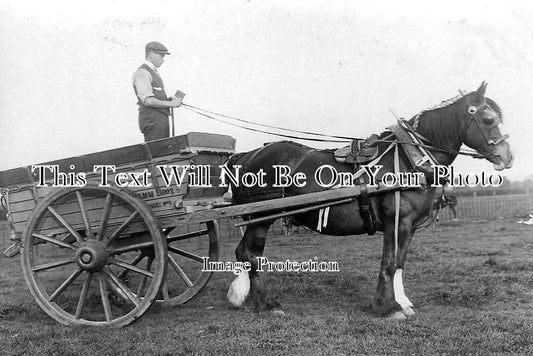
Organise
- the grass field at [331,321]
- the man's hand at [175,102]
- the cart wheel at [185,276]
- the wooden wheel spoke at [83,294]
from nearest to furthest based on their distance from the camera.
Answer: the grass field at [331,321] < the wooden wheel spoke at [83,294] < the man's hand at [175,102] < the cart wheel at [185,276]

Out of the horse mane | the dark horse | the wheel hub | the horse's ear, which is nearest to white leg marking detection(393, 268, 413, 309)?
the dark horse

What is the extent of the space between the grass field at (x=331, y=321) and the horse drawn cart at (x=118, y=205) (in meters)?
0.47

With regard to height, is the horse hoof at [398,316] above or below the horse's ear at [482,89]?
below

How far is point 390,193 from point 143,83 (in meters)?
2.88

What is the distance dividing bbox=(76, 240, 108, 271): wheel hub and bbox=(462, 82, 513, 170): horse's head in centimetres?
398

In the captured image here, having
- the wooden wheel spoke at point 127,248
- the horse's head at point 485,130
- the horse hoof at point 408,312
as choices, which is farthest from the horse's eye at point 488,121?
the wooden wheel spoke at point 127,248

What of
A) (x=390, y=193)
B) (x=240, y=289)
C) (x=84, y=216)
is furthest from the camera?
(x=240, y=289)

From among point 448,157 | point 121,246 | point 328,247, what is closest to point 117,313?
point 121,246

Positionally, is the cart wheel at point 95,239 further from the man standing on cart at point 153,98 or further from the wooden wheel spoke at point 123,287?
the man standing on cart at point 153,98

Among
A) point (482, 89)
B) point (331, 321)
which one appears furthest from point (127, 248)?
point (482, 89)

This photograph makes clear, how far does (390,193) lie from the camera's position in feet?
17.5

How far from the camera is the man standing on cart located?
17.6ft

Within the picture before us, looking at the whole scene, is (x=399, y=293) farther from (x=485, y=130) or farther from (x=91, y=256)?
(x=91, y=256)

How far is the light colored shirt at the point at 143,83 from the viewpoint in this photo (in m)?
5.36
